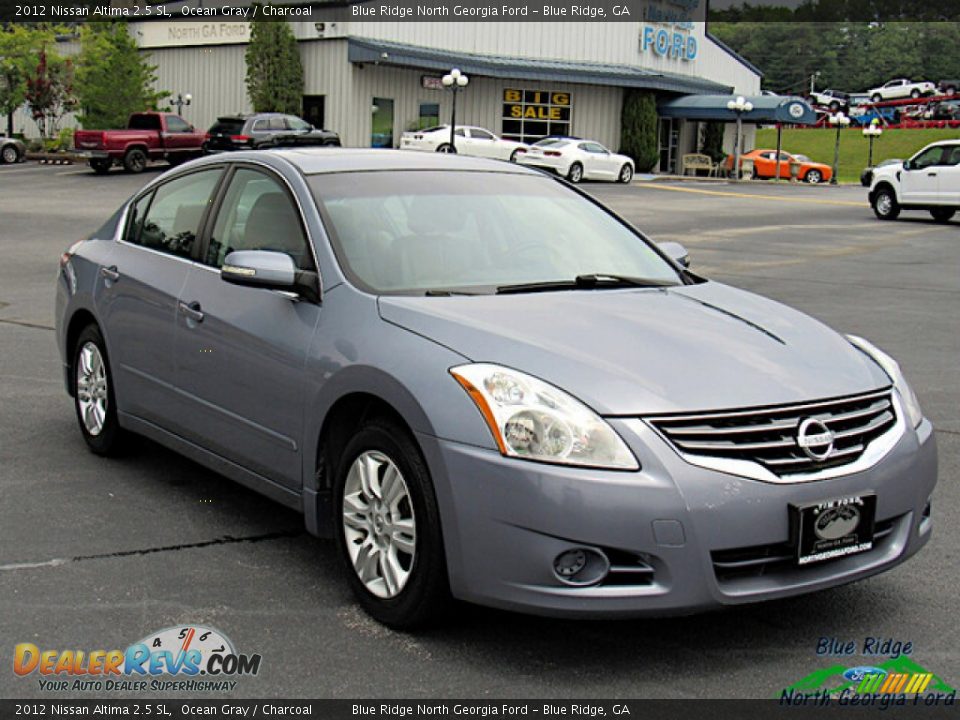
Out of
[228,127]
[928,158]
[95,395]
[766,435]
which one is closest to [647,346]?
[766,435]

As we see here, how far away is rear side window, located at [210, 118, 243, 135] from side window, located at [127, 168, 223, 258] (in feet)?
100

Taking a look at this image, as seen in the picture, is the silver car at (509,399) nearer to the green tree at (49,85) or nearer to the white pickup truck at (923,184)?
the white pickup truck at (923,184)

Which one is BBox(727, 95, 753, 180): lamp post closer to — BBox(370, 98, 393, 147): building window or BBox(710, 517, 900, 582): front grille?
BBox(370, 98, 393, 147): building window

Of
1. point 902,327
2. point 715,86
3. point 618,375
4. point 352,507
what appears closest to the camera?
point 618,375

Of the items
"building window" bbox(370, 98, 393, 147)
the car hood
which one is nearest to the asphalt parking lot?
the car hood

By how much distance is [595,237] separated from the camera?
18.2ft

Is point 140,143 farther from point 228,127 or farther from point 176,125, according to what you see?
point 228,127

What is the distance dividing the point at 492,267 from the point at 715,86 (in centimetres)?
5697

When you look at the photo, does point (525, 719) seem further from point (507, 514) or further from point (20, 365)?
point (20, 365)

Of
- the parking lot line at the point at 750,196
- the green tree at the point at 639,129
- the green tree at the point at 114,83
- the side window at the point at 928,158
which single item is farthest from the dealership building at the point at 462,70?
the side window at the point at 928,158

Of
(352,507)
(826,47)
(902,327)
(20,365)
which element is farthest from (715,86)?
(826,47)

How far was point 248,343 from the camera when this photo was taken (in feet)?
16.5

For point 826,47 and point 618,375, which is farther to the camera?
point 826,47

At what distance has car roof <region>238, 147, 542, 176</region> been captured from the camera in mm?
5465
